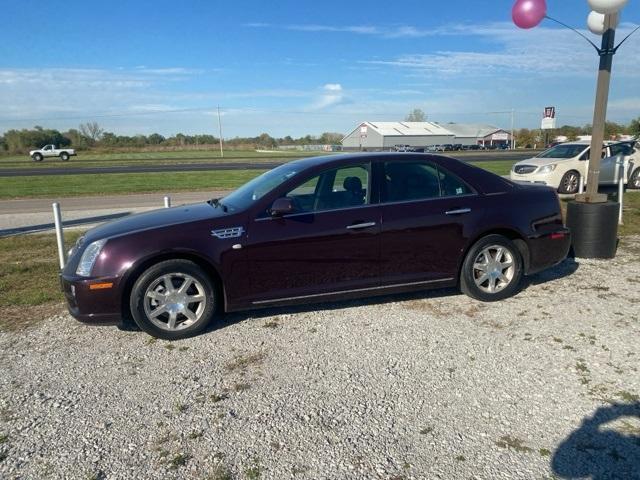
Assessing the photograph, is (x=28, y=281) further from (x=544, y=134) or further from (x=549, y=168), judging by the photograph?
(x=544, y=134)

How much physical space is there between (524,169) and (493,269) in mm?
10355

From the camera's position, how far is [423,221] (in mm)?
4652

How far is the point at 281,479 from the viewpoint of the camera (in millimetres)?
2422

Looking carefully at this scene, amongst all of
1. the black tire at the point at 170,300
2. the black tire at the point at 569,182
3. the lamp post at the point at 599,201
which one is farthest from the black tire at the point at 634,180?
the black tire at the point at 170,300

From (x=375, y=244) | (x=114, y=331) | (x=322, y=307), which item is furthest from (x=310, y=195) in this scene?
(x=114, y=331)

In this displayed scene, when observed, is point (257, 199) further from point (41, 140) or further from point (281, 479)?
point (41, 140)

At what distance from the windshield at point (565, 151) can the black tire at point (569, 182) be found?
2.03ft

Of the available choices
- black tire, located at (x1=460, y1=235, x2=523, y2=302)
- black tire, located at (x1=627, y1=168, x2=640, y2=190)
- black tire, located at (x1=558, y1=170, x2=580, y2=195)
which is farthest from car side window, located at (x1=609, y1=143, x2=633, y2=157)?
black tire, located at (x1=460, y1=235, x2=523, y2=302)

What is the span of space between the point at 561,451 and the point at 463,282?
7.99ft

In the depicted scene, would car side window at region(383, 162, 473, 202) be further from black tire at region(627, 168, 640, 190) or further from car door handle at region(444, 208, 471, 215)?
black tire at region(627, 168, 640, 190)

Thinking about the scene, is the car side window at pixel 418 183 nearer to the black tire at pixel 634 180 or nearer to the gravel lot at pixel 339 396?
the gravel lot at pixel 339 396

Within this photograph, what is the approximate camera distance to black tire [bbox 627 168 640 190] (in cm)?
1447

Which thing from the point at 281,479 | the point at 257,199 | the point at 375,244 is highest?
the point at 257,199

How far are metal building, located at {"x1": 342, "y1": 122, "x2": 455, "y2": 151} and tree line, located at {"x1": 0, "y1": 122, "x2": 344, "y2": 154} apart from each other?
19.5 meters
